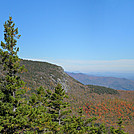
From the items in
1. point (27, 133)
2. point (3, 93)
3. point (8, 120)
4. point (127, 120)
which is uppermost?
point (3, 93)

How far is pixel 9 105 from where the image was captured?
398 inches

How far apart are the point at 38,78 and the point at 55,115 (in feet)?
119

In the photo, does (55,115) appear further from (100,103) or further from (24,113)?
(100,103)

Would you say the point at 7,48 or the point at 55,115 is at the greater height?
the point at 7,48

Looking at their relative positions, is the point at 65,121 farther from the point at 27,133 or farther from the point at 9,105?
the point at 9,105

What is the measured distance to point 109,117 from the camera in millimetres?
43562

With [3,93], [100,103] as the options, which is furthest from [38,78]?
[3,93]

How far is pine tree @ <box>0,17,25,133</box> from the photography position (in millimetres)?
9875

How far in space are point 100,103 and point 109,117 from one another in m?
8.59

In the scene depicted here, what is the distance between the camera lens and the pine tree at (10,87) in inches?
389

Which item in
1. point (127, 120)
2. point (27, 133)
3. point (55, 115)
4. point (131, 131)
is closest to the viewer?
point (27, 133)

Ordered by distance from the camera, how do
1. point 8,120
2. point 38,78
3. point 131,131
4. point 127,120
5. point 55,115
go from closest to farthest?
point 8,120, point 55,115, point 131,131, point 127,120, point 38,78

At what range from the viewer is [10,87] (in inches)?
406

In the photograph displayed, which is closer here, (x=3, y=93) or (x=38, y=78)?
(x=3, y=93)
